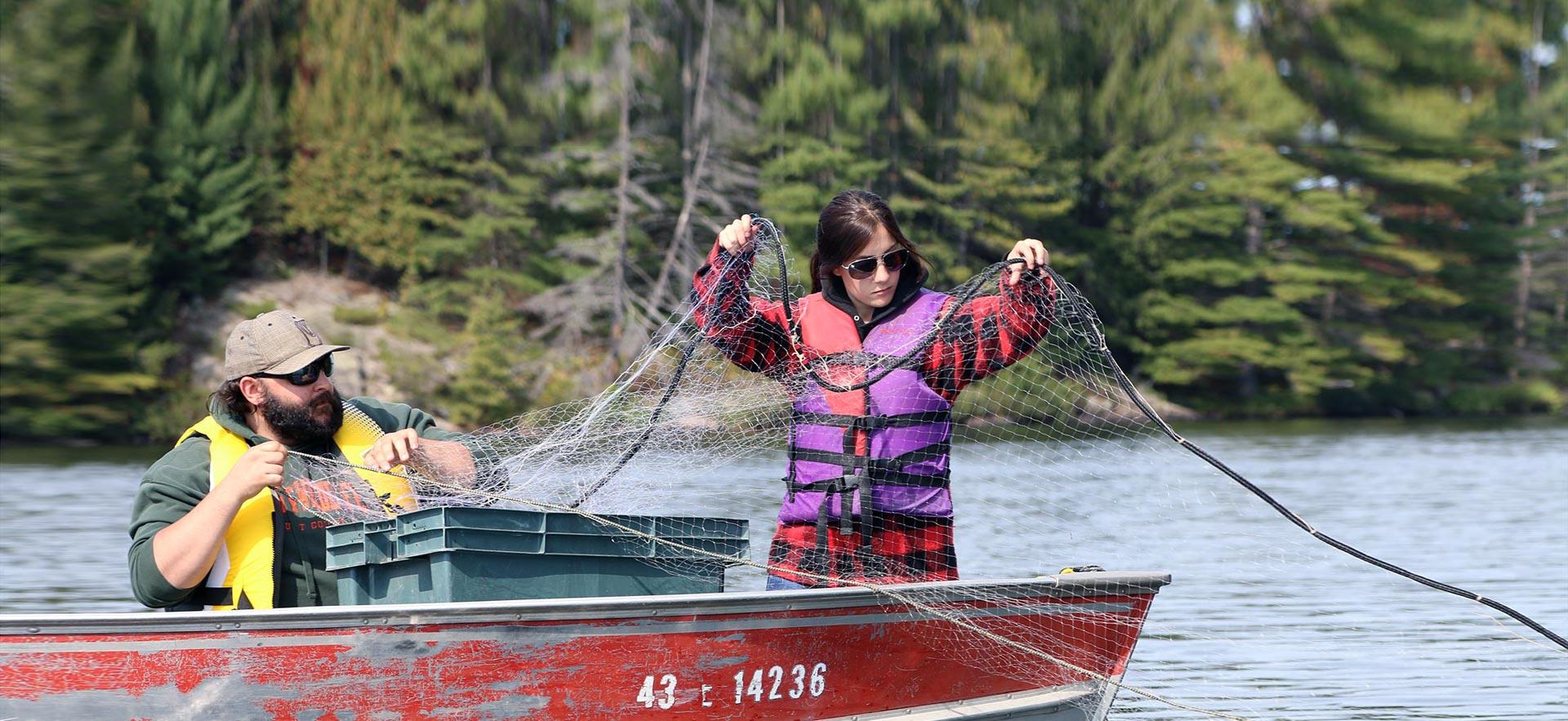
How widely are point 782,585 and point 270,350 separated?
5.93ft

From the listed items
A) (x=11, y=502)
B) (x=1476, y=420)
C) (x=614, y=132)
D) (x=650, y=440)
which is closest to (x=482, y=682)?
(x=650, y=440)

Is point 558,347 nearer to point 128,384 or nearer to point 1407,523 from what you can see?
point 128,384

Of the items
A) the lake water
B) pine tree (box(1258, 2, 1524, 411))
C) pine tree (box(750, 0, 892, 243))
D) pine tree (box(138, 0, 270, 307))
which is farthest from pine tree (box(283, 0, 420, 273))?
pine tree (box(1258, 2, 1524, 411))

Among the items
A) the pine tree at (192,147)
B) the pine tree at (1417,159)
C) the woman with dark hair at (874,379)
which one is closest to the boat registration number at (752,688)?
the woman with dark hair at (874,379)

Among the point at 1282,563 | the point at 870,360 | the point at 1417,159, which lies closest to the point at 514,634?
the point at 870,360

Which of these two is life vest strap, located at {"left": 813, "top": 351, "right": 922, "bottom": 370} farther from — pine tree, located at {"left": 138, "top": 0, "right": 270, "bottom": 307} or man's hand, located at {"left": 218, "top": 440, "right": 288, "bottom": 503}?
pine tree, located at {"left": 138, "top": 0, "right": 270, "bottom": 307}

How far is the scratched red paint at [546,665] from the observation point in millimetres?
5246

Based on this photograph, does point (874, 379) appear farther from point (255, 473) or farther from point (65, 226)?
point (65, 226)

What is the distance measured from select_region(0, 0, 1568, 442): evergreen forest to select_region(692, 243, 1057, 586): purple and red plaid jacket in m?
24.8

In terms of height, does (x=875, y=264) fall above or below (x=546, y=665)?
above

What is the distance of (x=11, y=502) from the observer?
18500mm

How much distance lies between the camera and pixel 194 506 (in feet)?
17.6

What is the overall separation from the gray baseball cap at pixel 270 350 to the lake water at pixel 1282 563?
230 cm

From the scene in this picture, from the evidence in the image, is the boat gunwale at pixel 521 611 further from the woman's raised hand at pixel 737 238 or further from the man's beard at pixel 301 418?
the woman's raised hand at pixel 737 238
